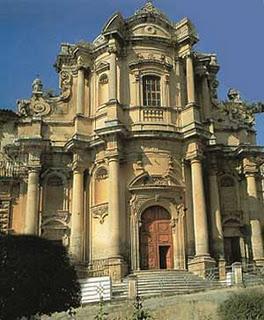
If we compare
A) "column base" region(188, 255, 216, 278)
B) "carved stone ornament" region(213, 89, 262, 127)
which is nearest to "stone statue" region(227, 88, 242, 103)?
"carved stone ornament" region(213, 89, 262, 127)

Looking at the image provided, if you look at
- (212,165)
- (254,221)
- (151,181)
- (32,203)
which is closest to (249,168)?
(212,165)

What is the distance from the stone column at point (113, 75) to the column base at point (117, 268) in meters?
8.76

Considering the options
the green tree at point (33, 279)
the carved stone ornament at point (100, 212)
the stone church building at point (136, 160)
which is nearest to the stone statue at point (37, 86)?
the stone church building at point (136, 160)

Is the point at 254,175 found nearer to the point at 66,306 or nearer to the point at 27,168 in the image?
the point at 27,168

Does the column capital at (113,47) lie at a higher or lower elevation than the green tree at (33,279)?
higher

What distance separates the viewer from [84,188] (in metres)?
30.6

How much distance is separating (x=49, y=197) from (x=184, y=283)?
377 inches

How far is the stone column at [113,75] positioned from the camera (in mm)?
30756

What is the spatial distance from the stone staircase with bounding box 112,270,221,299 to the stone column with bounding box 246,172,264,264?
465 centimetres

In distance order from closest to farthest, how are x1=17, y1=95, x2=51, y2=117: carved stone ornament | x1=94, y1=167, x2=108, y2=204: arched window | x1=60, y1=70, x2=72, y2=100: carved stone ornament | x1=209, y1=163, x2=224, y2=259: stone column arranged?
x1=209, y1=163, x2=224, y2=259: stone column
x1=94, y1=167, x2=108, y2=204: arched window
x1=17, y1=95, x2=51, y2=117: carved stone ornament
x1=60, y1=70, x2=72, y2=100: carved stone ornament

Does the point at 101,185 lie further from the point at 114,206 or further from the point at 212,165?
the point at 212,165

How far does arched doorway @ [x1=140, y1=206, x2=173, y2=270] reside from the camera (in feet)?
94.9

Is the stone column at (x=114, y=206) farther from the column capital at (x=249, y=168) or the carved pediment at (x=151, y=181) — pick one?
the column capital at (x=249, y=168)

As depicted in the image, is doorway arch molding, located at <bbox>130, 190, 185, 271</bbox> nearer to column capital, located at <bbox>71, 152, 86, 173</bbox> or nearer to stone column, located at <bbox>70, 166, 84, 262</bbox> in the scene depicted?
stone column, located at <bbox>70, 166, 84, 262</bbox>
